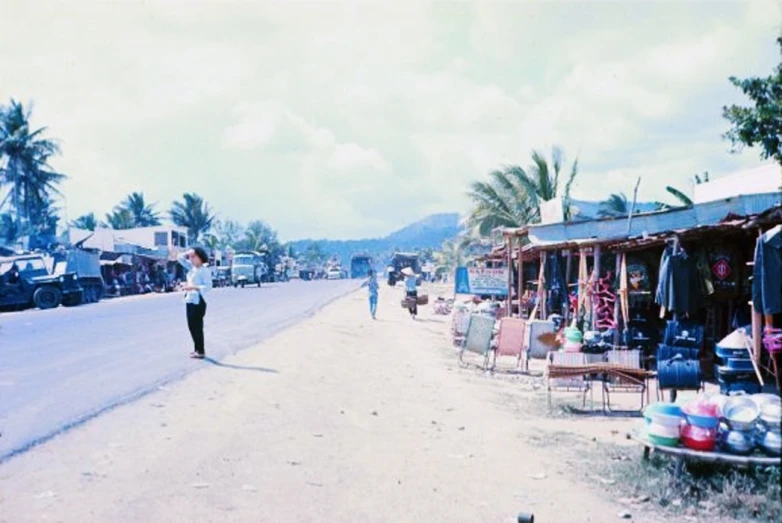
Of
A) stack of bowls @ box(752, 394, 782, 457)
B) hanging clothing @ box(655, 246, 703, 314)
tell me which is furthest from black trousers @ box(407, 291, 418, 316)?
stack of bowls @ box(752, 394, 782, 457)

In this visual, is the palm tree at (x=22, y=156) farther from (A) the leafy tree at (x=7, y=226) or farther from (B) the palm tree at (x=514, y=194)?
(B) the palm tree at (x=514, y=194)

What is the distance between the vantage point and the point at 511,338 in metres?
13.6

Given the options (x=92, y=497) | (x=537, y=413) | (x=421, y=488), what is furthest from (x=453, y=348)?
(x=92, y=497)

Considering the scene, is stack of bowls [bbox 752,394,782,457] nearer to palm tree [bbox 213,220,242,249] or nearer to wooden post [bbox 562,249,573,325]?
wooden post [bbox 562,249,573,325]

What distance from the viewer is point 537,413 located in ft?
30.6

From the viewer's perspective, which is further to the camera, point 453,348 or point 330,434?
point 453,348

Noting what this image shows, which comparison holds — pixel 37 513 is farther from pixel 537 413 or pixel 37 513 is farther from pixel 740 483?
pixel 537 413

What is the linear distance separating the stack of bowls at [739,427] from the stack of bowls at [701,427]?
7cm

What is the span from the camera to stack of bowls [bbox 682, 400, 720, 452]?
18.7 ft

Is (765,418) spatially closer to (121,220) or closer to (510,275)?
(510,275)

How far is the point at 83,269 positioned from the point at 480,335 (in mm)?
24059

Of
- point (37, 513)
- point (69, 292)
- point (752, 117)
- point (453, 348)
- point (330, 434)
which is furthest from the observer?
point (69, 292)

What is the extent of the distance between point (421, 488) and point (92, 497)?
2.47 meters

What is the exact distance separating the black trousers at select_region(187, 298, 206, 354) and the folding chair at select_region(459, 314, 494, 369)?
5.01 m
